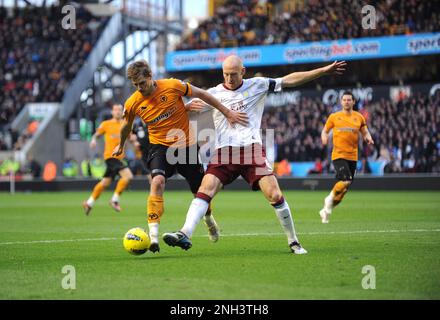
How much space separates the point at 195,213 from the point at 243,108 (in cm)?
141

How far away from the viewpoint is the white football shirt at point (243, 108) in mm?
9984

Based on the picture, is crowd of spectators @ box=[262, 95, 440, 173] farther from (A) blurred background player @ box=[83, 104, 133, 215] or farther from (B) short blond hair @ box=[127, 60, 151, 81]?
(B) short blond hair @ box=[127, 60, 151, 81]

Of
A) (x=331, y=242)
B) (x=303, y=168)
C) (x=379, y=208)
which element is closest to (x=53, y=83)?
(x=303, y=168)

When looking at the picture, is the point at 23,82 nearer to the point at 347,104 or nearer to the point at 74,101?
the point at 74,101

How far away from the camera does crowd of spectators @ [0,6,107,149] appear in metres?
45.7

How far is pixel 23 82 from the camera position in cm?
4631

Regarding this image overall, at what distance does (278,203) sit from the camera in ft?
32.7

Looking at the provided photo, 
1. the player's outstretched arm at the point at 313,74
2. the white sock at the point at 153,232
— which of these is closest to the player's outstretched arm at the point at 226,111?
the player's outstretched arm at the point at 313,74

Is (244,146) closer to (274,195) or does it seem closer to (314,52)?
(274,195)

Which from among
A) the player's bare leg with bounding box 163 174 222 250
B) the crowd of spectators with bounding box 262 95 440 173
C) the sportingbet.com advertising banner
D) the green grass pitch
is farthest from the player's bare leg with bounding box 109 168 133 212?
the sportingbet.com advertising banner

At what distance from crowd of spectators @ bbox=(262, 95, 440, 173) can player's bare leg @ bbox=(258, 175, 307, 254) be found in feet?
76.4

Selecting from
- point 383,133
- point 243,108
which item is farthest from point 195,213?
point 383,133

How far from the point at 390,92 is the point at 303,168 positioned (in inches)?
207

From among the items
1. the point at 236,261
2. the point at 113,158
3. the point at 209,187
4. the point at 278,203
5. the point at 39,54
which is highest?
the point at 39,54
